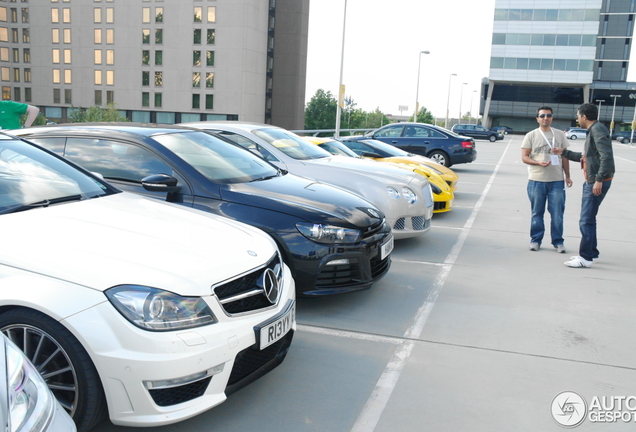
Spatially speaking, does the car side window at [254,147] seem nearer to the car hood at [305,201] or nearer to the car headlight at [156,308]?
the car hood at [305,201]

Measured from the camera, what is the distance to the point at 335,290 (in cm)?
456

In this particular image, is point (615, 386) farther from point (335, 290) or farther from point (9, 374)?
point (9, 374)

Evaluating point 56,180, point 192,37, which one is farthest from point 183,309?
point 192,37

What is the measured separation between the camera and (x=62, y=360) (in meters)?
2.62

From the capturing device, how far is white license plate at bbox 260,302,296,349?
9.72 feet

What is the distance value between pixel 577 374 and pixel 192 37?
210 feet

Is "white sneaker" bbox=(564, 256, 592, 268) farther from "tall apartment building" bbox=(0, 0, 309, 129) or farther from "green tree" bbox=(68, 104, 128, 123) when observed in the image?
"tall apartment building" bbox=(0, 0, 309, 129)

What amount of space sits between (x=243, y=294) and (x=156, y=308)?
0.49 metres

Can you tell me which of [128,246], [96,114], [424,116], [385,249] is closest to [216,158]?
[385,249]

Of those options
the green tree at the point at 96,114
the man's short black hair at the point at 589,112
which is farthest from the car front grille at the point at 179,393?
the green tree at the point at 96,114

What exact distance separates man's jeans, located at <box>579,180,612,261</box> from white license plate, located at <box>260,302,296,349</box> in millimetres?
4478

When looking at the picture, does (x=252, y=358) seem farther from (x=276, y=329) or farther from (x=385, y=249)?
(x=385, y=249)

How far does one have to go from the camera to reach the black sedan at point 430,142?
1745 cm

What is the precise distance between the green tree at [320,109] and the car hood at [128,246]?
316ft
